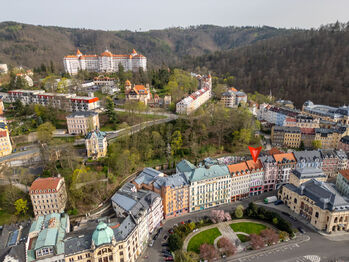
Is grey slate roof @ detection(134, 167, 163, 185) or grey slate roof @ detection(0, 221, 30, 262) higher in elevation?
grey slate roof @ detection(134, 167, 163, 185)

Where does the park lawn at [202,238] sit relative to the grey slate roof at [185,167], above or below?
below

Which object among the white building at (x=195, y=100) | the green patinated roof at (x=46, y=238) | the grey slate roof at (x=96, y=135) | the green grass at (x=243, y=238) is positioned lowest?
the green grass at (x=243, y=238)

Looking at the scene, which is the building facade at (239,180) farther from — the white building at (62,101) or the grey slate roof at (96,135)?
the white building at (62,101)

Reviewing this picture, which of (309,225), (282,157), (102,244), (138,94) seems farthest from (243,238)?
(138,94)

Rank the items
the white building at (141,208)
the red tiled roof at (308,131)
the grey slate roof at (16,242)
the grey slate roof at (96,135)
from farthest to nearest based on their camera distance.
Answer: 1. the red tiled roof at (308,131)
2. the grey slate roof at (96,135)
3. the white building at (141,208)
4. the grey slate roof at (16,242)

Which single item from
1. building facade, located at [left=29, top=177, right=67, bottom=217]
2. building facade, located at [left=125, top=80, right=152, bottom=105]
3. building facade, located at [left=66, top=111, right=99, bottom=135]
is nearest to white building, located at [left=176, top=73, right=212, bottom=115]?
building facade, located at [left=125, top=80, right=152, bottom=105]

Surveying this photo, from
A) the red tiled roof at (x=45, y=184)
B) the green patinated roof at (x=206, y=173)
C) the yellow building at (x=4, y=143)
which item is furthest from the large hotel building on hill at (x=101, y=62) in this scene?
the green patinated roof at (x=206, y=173)

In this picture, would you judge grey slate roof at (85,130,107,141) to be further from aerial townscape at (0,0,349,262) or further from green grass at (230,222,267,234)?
green grass at (230,222,267,234)

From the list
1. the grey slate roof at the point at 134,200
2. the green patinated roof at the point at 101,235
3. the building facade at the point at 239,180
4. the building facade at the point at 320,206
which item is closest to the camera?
the green patinated roof at the point at 101,235
